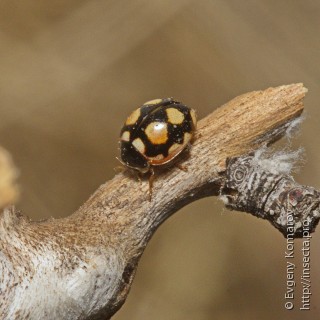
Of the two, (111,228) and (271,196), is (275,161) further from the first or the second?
(111,228)

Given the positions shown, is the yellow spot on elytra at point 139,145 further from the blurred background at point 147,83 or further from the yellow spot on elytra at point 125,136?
the blurred background at point 147,83

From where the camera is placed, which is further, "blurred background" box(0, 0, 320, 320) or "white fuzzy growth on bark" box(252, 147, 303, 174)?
"blurred background" box(0, 0, 320, 320)

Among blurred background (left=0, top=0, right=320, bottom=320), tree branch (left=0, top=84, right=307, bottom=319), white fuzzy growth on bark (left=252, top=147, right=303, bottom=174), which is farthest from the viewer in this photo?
blurred background (left=0, top=0, right=320, bottom=320)

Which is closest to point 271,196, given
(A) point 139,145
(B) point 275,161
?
(B) point 275,161

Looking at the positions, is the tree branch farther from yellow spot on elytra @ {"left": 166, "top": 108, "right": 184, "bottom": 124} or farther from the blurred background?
the blurred background

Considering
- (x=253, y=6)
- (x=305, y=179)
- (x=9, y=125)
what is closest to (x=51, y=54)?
(x=9, y=125)

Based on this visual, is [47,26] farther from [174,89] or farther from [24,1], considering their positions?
[174,89]

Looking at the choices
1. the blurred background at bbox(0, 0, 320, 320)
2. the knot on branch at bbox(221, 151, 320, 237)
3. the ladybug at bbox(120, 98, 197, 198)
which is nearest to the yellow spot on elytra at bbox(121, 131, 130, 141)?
the ladybug at bbox(120, 98, 197, 198)
